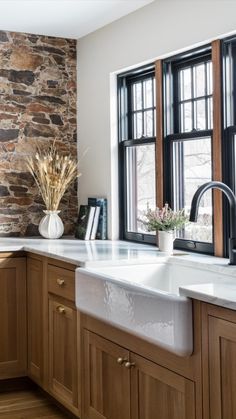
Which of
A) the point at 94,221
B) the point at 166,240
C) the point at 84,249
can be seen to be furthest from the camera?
the point at 94,221

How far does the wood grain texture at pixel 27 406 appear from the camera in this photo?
11.9 feet

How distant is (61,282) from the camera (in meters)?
3.51

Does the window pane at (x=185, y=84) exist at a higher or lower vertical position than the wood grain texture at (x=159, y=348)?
higher

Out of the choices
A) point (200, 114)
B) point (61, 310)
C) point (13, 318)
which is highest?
point (200, 114)

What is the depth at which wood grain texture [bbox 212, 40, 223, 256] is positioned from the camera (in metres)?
3.44

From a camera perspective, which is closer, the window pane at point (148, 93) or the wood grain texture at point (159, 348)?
the wood grain texture at point (159, 348)

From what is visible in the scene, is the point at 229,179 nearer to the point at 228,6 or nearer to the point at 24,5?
the point at 228,6

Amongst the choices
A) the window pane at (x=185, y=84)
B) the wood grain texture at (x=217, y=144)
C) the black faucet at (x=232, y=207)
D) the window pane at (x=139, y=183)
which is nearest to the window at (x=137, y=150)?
the window pane at (x=139, y=183)

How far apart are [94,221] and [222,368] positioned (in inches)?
98.6

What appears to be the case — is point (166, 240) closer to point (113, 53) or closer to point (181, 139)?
point (181, 139)

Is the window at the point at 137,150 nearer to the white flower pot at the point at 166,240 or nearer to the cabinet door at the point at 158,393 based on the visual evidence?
the white flower pot at the point at 166,240

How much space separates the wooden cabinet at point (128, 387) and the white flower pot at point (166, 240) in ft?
2.48

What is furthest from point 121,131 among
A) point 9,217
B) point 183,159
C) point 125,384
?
point 125,384

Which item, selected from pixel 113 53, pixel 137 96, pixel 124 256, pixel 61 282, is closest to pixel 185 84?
pixel 137 96
